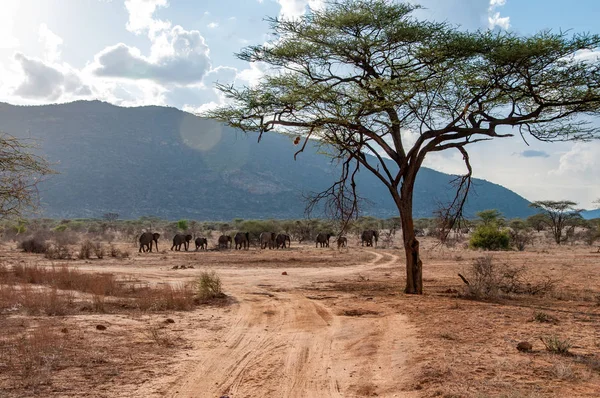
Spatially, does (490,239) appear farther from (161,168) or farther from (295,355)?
(161,168)

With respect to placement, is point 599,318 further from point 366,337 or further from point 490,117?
point 490,117

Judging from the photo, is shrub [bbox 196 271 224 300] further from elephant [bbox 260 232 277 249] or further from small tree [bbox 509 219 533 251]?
small tree [bbox 509 219 533 251]

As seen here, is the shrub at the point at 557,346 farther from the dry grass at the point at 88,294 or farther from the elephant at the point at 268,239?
the elephant at the point at 268,239

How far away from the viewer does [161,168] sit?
105062 millimetres

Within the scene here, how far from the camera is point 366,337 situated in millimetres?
7648

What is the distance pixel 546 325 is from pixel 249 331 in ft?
15.9

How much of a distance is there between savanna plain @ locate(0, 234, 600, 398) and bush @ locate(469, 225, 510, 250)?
70.1 feet

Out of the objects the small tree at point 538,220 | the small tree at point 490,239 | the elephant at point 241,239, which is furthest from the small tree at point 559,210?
the elephant at point 241,239

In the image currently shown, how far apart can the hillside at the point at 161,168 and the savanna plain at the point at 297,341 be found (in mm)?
79448

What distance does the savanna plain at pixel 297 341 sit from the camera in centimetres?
529

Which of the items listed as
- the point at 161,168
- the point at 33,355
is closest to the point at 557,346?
the point at 33,355

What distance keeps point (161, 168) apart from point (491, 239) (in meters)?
83.0

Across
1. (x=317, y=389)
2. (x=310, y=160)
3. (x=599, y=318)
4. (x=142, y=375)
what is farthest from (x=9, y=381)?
(x=310, y=160)

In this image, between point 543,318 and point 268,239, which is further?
point 268,239
